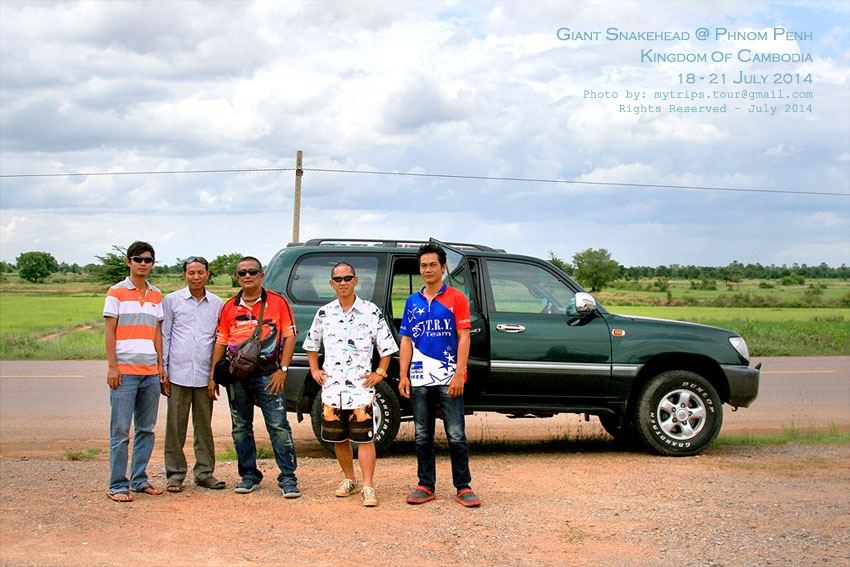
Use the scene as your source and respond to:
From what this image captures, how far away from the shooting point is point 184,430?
7.52m

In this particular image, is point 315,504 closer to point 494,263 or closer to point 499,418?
point 494,263

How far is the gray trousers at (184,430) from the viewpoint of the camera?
7402mm

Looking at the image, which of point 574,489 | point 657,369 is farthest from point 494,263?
point 574,489

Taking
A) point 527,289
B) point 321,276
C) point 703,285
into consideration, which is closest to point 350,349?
point 321,276

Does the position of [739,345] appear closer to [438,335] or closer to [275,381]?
[438,335]

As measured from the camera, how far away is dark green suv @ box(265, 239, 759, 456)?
883 cm

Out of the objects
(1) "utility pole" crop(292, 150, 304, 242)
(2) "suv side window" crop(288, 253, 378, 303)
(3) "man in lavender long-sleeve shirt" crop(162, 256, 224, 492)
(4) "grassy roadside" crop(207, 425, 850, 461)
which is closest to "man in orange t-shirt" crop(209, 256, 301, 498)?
(3) "man in lavender long-sleeve shirt" crop(162, 256, 224, 492)

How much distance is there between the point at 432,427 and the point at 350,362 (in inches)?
31.8

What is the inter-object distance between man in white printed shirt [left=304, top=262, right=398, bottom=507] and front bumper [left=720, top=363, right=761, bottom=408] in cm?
401

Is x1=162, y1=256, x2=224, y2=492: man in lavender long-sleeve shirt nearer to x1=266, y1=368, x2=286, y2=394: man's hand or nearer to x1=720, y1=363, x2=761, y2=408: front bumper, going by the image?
x1=266, y1=368, x2=286, y2=394: man's hand

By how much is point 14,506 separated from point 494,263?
4758 mm

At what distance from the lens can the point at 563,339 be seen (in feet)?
29.4

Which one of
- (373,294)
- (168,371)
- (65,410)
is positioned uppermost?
(373,294)

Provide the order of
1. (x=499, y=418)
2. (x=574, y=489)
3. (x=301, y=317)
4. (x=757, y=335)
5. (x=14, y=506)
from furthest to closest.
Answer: (x=757, y=335) → (x=499, y=418) → (x=301, y=317) → (x=574, y=489) → (x=14, y=506)
